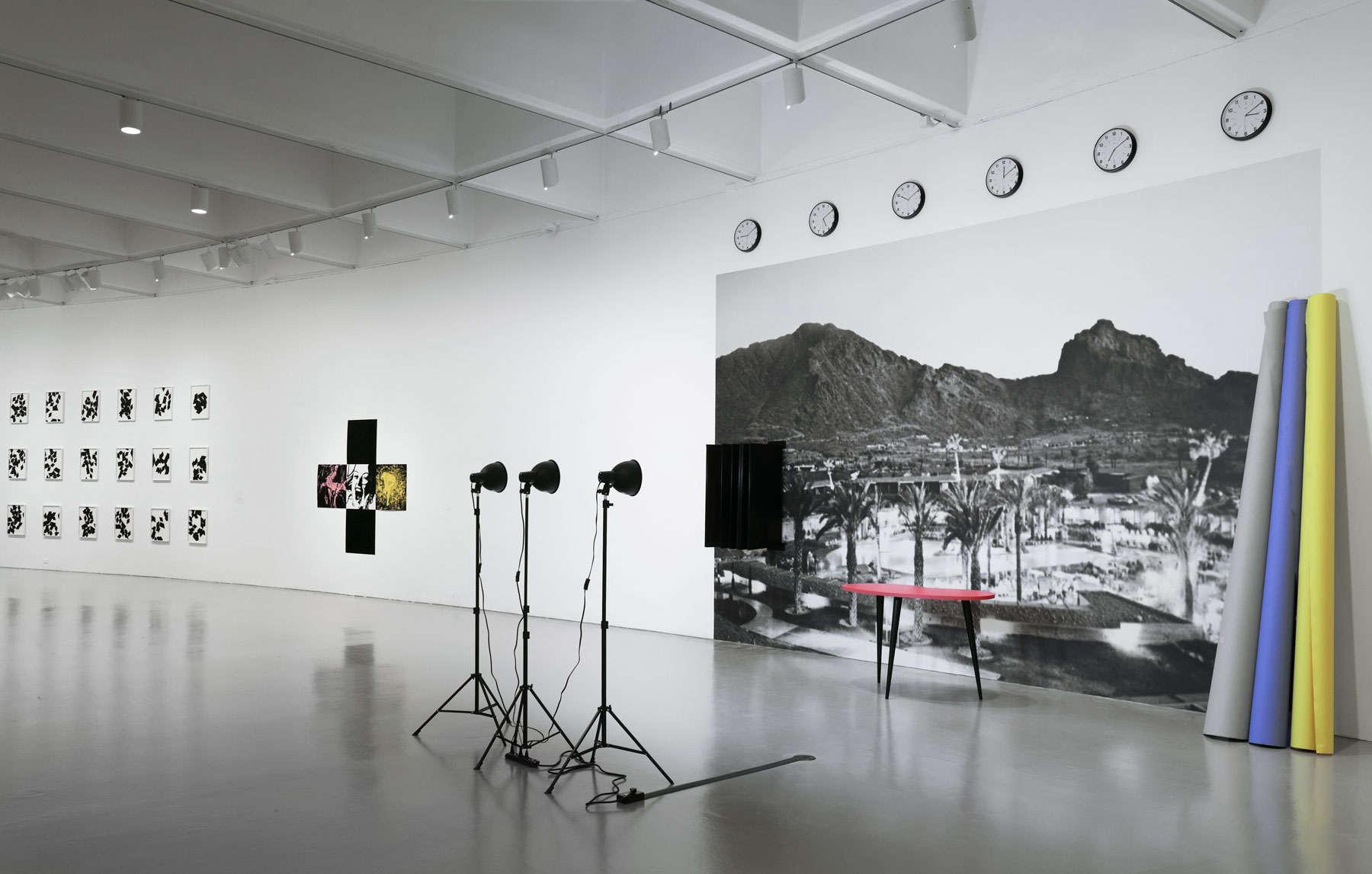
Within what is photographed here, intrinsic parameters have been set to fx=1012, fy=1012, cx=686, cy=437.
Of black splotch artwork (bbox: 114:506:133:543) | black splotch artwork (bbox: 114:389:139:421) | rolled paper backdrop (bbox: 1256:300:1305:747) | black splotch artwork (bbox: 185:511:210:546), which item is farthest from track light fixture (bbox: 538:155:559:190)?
black splotch artwork (bbox: 114:506:133:543)

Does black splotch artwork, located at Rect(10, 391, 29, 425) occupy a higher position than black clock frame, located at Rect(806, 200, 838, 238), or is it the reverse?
black clock frame, located at Rect(806, 200, 838, 238)

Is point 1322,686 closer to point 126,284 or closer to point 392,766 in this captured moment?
point 392,766

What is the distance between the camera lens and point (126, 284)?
14.5 meters

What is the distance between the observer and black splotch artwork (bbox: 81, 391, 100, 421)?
49.8 ft

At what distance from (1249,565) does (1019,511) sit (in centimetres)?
174

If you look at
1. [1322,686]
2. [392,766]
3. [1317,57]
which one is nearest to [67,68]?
[392,766]

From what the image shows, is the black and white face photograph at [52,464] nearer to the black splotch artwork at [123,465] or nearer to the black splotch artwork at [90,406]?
the black splotch artwork at [90,406]

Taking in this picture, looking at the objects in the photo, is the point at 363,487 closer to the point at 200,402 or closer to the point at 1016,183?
the point at 200,402

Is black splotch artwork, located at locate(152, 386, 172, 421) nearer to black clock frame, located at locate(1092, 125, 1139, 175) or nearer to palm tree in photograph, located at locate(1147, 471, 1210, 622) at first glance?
black clock frame, located at locate(1092, 125, 1139, 175)

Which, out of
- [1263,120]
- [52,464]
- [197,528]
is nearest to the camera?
[1263,120]

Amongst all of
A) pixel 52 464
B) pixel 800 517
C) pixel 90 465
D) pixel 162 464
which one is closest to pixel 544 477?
pixel 800 517

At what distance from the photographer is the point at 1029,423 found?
24.0 feet

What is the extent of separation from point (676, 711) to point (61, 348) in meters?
13.6

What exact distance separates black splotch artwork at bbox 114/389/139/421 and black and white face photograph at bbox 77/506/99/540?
1427mm
